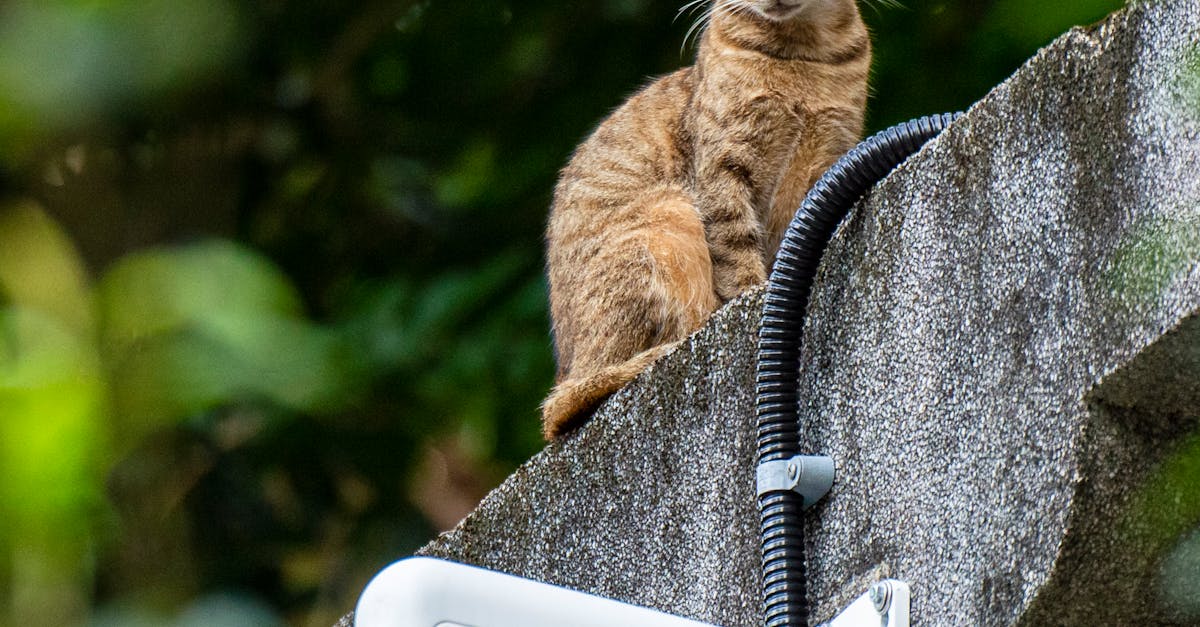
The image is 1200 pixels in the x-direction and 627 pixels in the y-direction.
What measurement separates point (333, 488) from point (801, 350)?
4.38 ft

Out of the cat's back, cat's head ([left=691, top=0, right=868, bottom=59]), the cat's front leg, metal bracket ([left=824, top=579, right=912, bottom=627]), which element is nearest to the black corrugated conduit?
metal bracket ([left=824, top=579, right=912, bottom=627])

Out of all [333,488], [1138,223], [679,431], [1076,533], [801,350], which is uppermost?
[1138,223]

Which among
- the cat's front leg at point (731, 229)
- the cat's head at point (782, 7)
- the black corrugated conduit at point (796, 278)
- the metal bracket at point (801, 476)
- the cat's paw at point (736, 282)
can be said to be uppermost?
the black corrugated conduit at point (796, 278)

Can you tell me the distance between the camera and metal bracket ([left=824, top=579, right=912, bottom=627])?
4.82 ft

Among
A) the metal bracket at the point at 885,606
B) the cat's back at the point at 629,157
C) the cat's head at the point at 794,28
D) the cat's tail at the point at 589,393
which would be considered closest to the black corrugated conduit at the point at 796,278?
the metal bracket at the point at 885,606

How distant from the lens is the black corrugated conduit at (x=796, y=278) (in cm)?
173

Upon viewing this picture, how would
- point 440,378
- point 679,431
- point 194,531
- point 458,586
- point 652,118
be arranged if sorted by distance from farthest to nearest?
1. point 652,118
2. point 440,378
3. point 679,431
4. point 194,531
5. point 458,586

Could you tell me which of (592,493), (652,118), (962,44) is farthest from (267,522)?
(962,44)

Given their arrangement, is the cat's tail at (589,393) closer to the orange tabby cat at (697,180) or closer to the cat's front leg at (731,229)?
the orange tabby cat at (697,180)

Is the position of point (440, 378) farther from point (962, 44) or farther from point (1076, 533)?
point (962, 44)

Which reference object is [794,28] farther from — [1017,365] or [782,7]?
[1017,365]

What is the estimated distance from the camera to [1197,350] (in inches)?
45.8

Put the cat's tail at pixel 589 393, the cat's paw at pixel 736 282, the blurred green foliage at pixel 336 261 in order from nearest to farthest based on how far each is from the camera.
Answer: the blurred green foliage at pixel 336 261 < the cat's tail at pixel 589 393 < the cat's paw at pixel 736 282

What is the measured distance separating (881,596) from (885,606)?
0.5 inches
